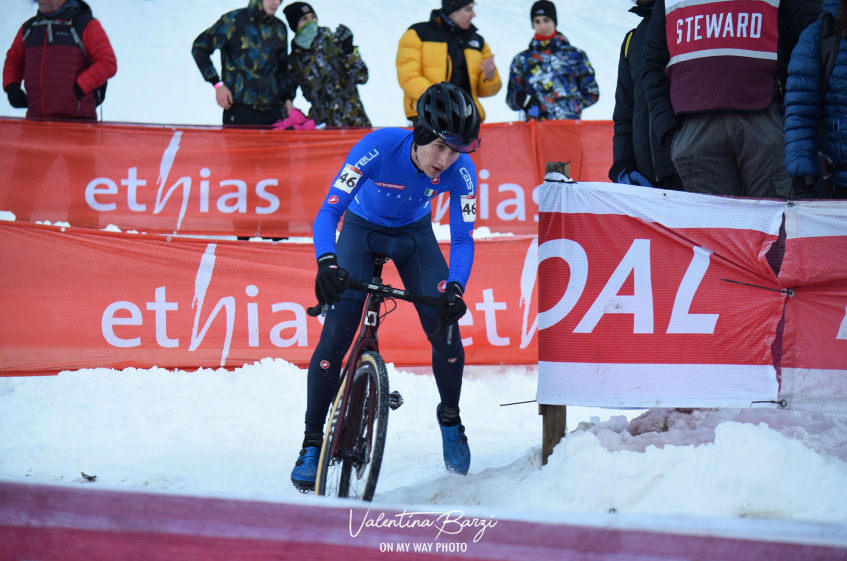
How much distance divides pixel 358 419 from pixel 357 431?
0.20 feet

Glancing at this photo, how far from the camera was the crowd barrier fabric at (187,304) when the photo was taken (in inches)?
257

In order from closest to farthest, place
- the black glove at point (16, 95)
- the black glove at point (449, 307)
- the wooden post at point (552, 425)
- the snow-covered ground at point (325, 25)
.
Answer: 1. the black glove at point (449, 307)
2. the wooden post at point (552, 425)
3. the black glove at point (16, 95)
4. the snow-covered ground at point (325, 25)

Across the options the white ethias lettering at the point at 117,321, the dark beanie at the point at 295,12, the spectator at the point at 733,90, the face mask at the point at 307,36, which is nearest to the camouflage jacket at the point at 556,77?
the face mask at the point at 307,36

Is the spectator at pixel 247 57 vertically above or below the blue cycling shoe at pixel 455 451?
above

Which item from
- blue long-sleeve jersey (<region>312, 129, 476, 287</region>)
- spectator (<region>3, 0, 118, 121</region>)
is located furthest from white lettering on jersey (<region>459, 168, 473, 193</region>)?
spectator (<region>3, 0, 118, 121</region>)

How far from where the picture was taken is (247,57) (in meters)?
7.79

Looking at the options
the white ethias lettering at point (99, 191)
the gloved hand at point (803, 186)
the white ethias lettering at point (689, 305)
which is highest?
the gloved hand at point (803, 186)

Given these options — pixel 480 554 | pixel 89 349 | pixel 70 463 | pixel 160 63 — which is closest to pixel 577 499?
pixel 480 554

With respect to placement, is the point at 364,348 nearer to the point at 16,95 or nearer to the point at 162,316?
the point at 162,316

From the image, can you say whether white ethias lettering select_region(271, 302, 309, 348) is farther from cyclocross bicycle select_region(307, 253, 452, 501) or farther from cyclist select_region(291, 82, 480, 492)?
cyclocross bicycle select_region(307, 253, 452, 501)

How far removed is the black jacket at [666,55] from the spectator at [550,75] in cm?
360

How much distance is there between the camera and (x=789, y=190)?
4.25 m

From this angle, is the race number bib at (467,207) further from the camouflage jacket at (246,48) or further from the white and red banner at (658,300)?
the camouflage jacket at (246,48)

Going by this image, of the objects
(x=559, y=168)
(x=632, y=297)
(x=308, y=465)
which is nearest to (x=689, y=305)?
(x=632, y=297)
